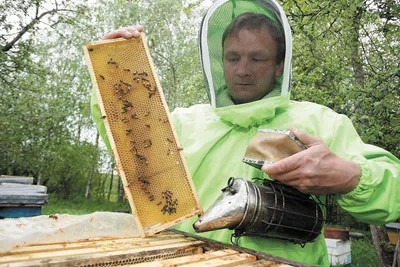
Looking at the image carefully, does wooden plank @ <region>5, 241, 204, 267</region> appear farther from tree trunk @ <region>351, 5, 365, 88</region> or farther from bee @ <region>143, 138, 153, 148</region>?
tree trunk @ <region>351, 5, 365, 88</region>

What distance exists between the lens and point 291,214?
5.90 ft

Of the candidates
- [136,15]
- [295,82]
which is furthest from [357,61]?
[136,15]

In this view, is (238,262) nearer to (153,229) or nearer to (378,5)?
(153,229)

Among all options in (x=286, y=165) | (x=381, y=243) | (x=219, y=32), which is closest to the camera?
(x=286, y=165)

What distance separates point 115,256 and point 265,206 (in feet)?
2.49

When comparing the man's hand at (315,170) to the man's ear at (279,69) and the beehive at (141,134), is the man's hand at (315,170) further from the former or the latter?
the man's ear at (279,69)

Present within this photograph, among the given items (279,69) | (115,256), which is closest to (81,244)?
(115,256)

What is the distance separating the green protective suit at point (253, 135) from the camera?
1.89m

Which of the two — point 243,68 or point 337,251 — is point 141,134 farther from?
point 337,251

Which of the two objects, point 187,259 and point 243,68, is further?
point 243,68

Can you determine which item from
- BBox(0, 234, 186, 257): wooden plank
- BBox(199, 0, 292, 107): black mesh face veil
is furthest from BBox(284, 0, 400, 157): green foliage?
BBox(0, 234, 186, 257): wooden plank

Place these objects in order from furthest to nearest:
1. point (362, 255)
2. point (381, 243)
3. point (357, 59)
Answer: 1. point (362, 255)
2. point (357, 59)
3. point (381, 243)

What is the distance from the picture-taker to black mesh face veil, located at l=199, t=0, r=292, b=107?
2.45m

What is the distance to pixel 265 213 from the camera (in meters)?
1.70
